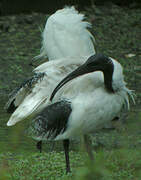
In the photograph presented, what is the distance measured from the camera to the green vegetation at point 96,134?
10.1 ft

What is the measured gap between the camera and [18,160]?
5.71m

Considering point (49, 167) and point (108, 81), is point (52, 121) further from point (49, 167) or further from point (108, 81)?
point (49, 167)

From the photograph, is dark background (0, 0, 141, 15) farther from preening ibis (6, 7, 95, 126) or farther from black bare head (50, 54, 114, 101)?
black bare head (50, 54, 114, 101)

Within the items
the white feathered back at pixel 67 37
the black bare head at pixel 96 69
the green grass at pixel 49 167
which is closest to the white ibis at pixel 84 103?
the black bare head at pixel 96 69

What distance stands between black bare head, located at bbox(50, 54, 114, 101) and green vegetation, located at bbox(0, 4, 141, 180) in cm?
45

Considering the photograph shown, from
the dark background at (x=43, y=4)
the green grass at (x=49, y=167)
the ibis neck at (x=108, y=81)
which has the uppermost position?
the ibis neck at (x=108, y=81)

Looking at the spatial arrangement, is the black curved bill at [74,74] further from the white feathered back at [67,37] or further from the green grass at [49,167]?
the white feathered back at [67,37]

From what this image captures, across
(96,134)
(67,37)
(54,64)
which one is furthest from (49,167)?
(67,37)

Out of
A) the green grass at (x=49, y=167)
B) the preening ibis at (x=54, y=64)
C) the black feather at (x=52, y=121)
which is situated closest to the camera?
the black feather at (x=52, y=121)

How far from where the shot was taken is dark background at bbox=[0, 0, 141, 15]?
525 inches

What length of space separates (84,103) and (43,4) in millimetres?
9368

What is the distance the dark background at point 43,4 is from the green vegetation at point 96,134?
43 cm

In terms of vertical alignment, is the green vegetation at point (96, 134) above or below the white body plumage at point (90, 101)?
below

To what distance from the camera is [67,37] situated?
21.0ft
